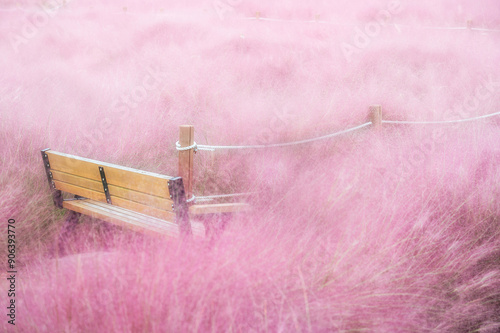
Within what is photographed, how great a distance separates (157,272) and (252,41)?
5141 mm

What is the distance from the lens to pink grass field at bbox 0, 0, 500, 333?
5.94ft

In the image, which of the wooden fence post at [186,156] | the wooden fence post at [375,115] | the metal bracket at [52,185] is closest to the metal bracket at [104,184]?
the wooden fence post at [186,156]

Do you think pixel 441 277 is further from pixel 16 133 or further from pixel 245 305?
pixel 16 133

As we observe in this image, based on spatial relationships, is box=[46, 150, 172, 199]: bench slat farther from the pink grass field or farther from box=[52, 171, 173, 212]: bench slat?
the pink grass field

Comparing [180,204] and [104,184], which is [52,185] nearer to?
[104,184]

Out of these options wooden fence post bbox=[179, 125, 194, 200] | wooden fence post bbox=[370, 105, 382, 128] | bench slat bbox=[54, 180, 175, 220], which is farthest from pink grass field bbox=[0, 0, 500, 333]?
wooden fence post bbox=[179, 125, 194, 200]

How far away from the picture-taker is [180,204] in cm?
220

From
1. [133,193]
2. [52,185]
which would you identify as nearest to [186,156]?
[133,193]

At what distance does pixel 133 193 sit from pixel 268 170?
125 cm

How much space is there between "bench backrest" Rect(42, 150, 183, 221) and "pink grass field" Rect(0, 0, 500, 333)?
0.25 m

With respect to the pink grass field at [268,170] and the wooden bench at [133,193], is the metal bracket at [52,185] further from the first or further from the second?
the pink grass field at [268,170]

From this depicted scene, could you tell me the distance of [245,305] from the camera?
5.76ft

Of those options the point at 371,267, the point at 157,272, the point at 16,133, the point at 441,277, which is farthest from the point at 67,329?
the point at 16,133

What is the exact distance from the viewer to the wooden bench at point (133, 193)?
2.27m
